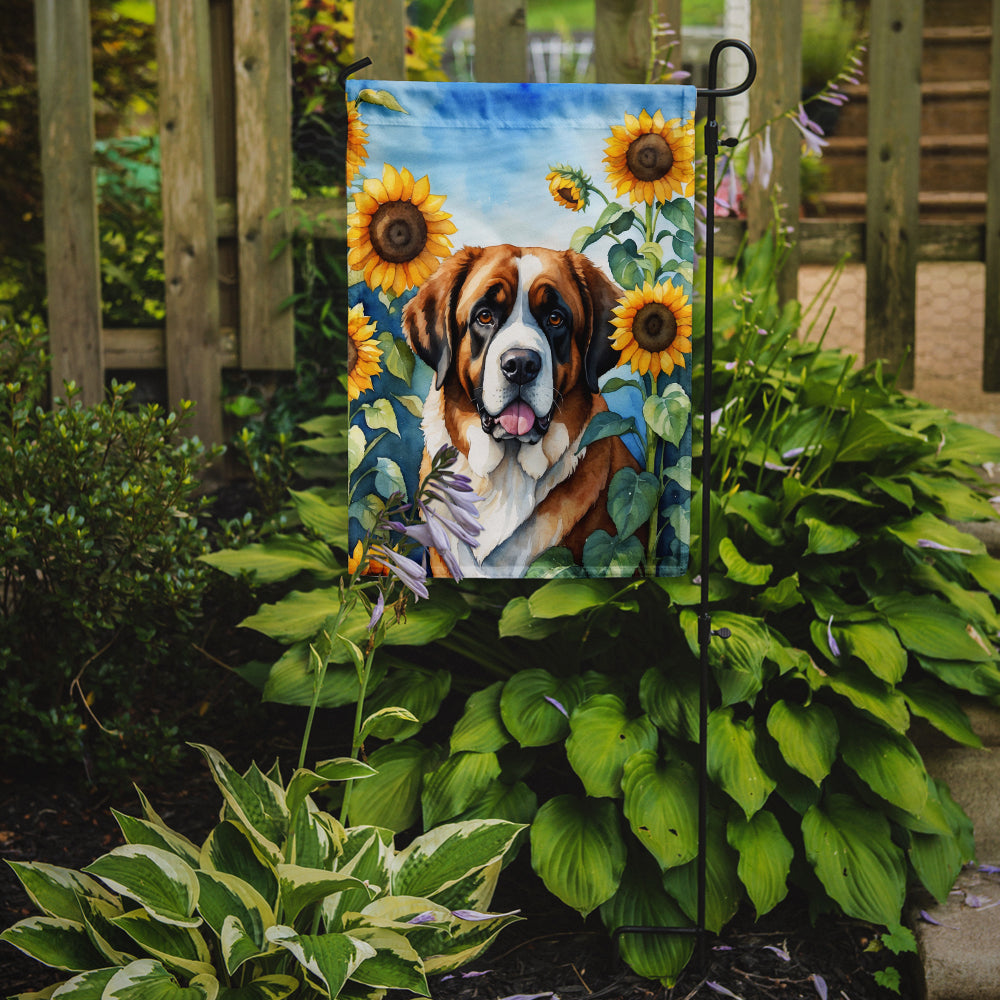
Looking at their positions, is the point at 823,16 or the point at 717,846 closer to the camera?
the point at 717,846

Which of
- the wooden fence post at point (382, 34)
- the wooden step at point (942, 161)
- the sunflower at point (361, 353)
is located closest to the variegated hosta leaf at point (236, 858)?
the sunflower at point (361, 353)

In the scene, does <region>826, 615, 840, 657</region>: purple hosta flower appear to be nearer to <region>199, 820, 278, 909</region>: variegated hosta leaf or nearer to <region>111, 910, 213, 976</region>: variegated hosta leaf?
<region>199, 820, 278, 909</region>: variegated hosta leaf

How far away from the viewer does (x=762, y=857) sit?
5.99 feet

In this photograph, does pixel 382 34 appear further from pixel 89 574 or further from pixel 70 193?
pixel 89 574

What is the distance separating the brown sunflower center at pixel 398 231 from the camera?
1.74 m

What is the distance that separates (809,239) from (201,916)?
2.75 m

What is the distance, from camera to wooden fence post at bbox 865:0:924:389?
125 inches

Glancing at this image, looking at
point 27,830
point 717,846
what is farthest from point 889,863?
point 27,830

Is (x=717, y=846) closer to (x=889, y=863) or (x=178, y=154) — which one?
(x=889, y=863)

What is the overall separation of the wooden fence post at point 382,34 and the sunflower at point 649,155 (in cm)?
146

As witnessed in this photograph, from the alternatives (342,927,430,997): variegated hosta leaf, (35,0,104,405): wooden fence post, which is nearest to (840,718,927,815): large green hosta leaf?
(342,927,430,997): variegated hosta leaf

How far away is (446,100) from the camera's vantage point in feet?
5.70

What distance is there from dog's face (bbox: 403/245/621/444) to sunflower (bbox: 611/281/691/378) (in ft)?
0.10

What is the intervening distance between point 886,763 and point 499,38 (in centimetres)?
229
